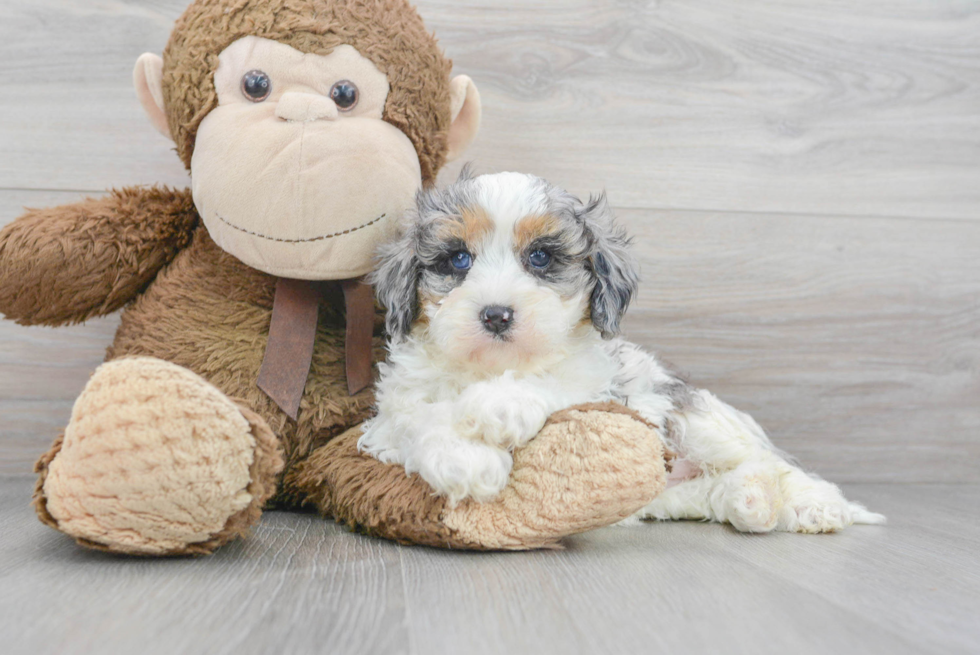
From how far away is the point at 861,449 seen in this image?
7.94 feet

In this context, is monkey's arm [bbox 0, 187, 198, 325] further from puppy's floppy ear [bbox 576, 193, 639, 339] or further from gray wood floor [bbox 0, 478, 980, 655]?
puppy's floppy ear [bbox 576, 193, 639, 339]

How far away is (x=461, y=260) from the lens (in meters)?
1.52

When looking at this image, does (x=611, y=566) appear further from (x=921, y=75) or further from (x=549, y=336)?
(x=921, y=75)

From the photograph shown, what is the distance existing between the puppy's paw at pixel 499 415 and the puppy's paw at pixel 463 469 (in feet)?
0.07

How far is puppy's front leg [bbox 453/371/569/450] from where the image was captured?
134cm

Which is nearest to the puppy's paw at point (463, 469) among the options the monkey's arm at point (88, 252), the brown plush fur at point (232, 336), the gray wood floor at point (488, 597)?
the gray wood floor at point (488, 597)

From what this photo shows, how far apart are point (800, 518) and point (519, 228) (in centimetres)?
86

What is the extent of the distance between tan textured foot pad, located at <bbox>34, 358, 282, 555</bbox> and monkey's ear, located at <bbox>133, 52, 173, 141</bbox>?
30.8 inches

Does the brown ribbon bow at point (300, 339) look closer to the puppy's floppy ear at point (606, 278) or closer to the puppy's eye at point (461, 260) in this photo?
the puppy's eye at point (461, 260)

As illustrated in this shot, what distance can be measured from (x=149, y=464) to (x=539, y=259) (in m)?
0.78

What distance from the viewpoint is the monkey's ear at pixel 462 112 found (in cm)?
180

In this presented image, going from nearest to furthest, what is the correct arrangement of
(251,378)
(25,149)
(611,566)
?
(611,566) → (251,378) → (25,149)

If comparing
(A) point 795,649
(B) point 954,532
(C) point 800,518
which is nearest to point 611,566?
(A) point 795,649

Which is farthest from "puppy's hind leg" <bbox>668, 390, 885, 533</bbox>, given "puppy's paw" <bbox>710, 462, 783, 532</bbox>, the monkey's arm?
the monkey's arm
